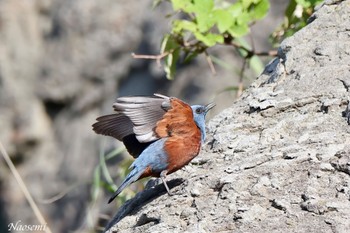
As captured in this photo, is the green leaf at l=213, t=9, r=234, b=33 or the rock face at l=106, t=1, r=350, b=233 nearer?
the rock face at l=106, t=1, r=350, b=233

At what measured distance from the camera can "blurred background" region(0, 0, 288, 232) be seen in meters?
7.40

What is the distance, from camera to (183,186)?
3.48m

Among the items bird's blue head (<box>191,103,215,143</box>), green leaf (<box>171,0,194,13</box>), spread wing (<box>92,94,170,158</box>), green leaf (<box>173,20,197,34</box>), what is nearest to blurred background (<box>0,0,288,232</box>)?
green leaf (<box>173,20,197,34</box>)

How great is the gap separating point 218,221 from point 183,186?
41 cm

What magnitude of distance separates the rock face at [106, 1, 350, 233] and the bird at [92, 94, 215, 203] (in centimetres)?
8

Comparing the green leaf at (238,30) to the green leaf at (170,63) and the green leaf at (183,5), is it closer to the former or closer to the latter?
the green leaf at (183,5)

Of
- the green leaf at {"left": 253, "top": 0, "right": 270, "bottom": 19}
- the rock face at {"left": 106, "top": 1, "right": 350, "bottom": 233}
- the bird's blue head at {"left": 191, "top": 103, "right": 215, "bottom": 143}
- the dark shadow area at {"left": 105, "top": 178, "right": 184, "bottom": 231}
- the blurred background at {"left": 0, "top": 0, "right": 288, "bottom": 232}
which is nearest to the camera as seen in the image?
the rock face at {"left": 106, "top": 1, "right": 350, "bottom": 233}

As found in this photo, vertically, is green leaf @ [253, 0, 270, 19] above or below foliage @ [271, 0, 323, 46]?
above

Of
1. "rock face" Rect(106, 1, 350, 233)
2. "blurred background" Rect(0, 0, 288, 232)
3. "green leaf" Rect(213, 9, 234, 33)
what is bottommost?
"blurred background" Rect(0, 0, 288, 232)

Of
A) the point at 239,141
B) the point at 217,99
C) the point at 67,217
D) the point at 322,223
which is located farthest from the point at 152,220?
the point at 67,217

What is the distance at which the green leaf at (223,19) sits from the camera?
4.32 meters

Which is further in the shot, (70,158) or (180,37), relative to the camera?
(70,158)

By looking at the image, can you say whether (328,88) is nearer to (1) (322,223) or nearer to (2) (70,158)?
(1) (322,223)

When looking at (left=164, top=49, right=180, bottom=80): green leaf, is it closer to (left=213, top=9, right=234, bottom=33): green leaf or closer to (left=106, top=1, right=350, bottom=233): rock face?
(left=213, top=9, right=234, bottom=33): green leaf
